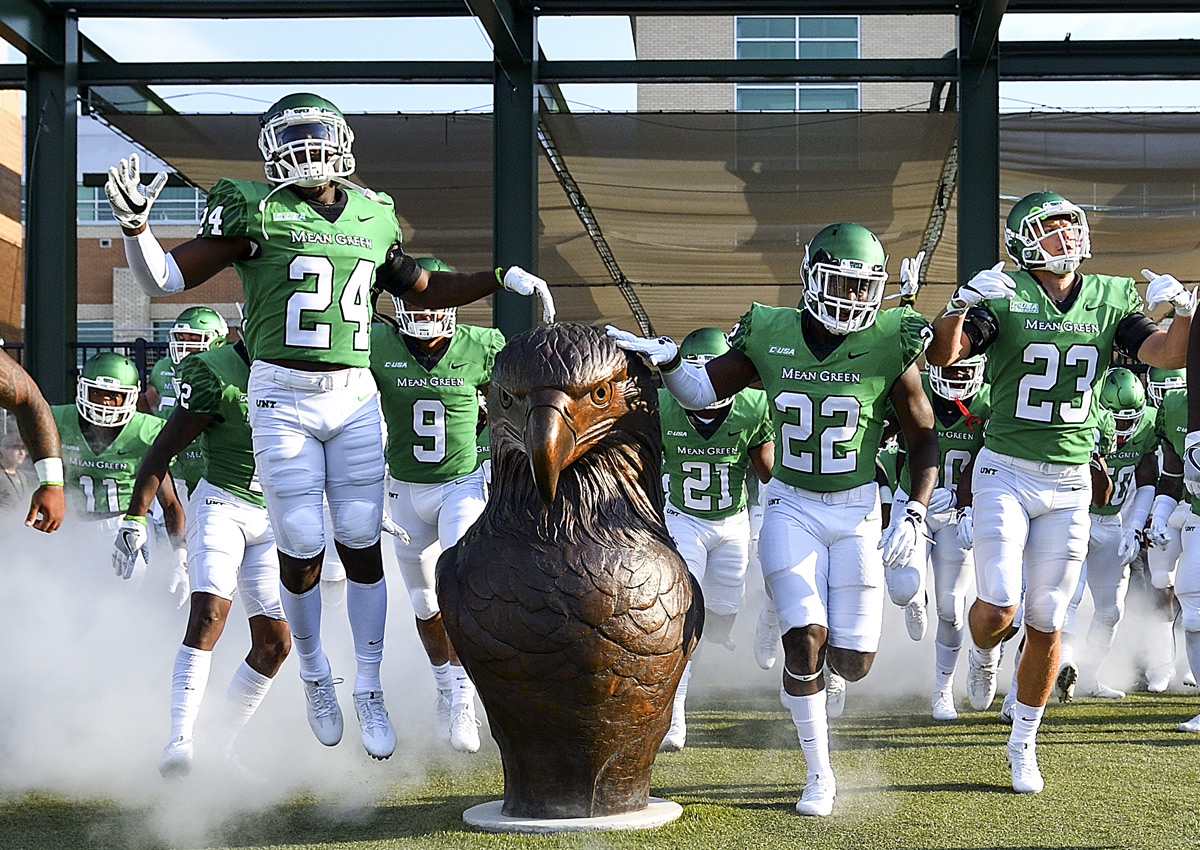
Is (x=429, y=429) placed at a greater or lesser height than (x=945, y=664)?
greater

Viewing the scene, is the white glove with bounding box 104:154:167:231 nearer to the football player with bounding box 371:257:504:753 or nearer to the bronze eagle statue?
the bronze eagle statue

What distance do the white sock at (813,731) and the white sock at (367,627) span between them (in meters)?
1.50

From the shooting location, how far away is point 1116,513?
24.6 ft

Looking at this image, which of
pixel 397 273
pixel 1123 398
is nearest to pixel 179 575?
pixel 397 273

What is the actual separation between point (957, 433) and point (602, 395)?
3.41m

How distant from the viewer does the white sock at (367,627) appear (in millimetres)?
4773

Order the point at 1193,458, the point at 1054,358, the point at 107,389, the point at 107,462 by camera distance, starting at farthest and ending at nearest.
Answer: the point at 107,462 → the point at 107,389 → the point at 1054,358 → the point at 1193,458

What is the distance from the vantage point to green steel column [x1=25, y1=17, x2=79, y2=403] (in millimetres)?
9711

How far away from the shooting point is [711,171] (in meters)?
10.5

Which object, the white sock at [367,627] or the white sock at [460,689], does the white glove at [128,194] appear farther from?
the white sock at [460,689]

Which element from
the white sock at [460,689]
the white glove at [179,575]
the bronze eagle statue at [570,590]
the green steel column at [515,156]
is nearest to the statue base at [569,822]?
the bronze eagle statue at [570,590]

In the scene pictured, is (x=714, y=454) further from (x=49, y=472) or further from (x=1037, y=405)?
(x=49, y=472)

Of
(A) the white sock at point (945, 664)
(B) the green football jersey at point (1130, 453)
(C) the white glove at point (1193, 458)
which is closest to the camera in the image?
(C) the white glove at point (1193, 458)

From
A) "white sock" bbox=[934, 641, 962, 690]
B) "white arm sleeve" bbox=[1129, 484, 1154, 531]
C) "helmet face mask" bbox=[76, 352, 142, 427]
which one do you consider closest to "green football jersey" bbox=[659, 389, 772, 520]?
"white sock" bbox=[934, 641, 962, 690]
